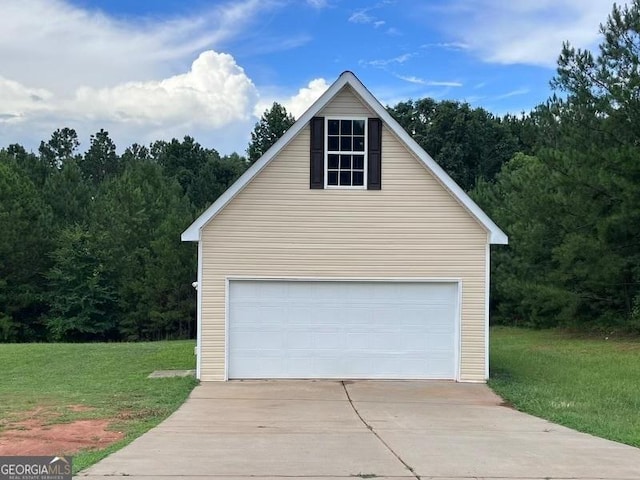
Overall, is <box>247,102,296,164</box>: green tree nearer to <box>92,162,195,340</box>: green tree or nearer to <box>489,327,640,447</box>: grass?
<box>92,162,195,340</box>: green tree

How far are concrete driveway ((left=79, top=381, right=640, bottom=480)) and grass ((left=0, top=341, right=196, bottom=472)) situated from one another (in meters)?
0.37

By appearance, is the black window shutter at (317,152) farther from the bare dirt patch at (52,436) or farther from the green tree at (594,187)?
the green tree at (594,187)

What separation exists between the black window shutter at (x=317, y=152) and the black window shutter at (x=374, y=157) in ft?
3.09

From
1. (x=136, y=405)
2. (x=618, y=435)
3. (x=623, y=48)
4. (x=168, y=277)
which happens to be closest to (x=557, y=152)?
(x=623, y=48)

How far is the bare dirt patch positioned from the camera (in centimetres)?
745

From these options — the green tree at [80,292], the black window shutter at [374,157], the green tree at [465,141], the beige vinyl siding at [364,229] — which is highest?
the green tree at [465,141]

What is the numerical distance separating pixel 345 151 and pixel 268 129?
5099 centimetres

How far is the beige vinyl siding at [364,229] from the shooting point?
13.4m

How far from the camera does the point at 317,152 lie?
13531mm

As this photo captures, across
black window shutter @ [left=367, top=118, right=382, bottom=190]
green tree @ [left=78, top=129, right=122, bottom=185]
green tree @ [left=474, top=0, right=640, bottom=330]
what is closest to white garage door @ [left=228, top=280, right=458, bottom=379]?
black window shutter @ [left=367, top=118, right=382, bottom=190]

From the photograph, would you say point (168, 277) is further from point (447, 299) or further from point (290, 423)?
point (290, 423)

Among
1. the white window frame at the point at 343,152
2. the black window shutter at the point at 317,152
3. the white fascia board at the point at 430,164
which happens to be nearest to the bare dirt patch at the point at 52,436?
the black window shutter at the point at 317,152

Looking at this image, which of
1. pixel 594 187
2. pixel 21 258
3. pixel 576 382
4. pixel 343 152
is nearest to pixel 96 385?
pixel 343 152

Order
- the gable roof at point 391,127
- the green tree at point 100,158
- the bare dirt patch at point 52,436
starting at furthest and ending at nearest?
the green tree at point 100,158
the gable roof at point 391,127
the bare dirt patch at point 52,436
